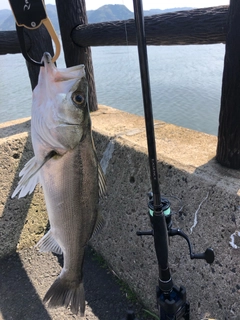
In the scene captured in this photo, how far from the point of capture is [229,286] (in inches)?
75.8

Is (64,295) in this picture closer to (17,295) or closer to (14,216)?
(17,295)

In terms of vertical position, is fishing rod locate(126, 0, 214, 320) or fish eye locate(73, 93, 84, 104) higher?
fish eye locate(73, 93, 84, 104)

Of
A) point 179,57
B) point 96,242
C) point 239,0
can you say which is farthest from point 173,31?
point 179,57

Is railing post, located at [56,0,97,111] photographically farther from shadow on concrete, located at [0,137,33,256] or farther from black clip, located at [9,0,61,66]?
black clip, located at [9,0,61,66]

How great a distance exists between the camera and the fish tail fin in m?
1.65

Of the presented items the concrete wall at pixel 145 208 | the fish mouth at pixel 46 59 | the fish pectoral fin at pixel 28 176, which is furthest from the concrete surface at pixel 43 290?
the fish mouth at pixel 46 59

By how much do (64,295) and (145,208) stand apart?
3.36 feet

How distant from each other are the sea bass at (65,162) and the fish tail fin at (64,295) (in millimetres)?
46

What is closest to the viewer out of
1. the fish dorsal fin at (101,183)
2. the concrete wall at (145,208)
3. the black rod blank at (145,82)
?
the black rod blank at (145,82)

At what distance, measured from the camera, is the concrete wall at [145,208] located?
77.5 inches

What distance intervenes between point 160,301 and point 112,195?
4.42 ft

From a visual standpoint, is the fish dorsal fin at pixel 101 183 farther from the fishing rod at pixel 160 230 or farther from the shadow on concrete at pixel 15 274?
the shadow on concrete at pixel 15 274

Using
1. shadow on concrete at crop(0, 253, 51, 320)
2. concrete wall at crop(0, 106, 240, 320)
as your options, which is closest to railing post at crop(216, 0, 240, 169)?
concrete wall at crop(0, 106, 240, 320)

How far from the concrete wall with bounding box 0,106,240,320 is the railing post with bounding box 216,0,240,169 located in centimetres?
13
